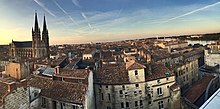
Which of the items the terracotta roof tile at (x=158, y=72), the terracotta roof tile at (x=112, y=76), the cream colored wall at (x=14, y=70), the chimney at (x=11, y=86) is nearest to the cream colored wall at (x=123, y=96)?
the terracotta roof tile at (x=112, y=76)

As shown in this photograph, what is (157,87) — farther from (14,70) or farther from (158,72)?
(14,70)

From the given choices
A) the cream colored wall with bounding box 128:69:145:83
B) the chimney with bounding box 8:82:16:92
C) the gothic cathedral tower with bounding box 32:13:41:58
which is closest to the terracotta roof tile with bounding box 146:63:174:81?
the cream colored wall with bounding box 128:69:145:83

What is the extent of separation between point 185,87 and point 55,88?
28.5 meters

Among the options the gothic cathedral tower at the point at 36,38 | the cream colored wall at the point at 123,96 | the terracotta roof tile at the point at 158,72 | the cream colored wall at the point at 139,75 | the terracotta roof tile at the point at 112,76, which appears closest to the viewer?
the cream colored wall at the point at 123,96

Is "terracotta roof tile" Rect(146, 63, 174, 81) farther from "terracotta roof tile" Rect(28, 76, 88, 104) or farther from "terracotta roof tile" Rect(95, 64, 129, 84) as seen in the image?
"terracotta roof tile" Rect(28, 76, 88, 104)

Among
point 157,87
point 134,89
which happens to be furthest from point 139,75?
point 157,87

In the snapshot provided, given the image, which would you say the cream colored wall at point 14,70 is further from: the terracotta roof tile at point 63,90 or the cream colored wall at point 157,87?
the cream colored wall at point 157,87

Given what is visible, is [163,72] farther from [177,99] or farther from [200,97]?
[200,97]

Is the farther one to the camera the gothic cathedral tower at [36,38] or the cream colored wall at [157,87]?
the gothic cathedral tower at [36,38]

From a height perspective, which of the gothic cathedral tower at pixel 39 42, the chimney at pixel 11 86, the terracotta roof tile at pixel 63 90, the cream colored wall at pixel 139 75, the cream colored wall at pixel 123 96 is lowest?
the cream colored wall at pixel 123 96

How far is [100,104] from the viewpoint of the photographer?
29.4 meters

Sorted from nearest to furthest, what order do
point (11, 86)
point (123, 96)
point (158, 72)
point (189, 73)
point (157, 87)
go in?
point (11, 86), point (123, 96), point (157, 87), point (158, 72), point (189, 73)

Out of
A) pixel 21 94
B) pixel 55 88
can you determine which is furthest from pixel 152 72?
pixel 21 94

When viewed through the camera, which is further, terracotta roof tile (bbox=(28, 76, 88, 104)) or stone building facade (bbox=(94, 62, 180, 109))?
stone building facade (bbox=(94, 62, 180, 109))
